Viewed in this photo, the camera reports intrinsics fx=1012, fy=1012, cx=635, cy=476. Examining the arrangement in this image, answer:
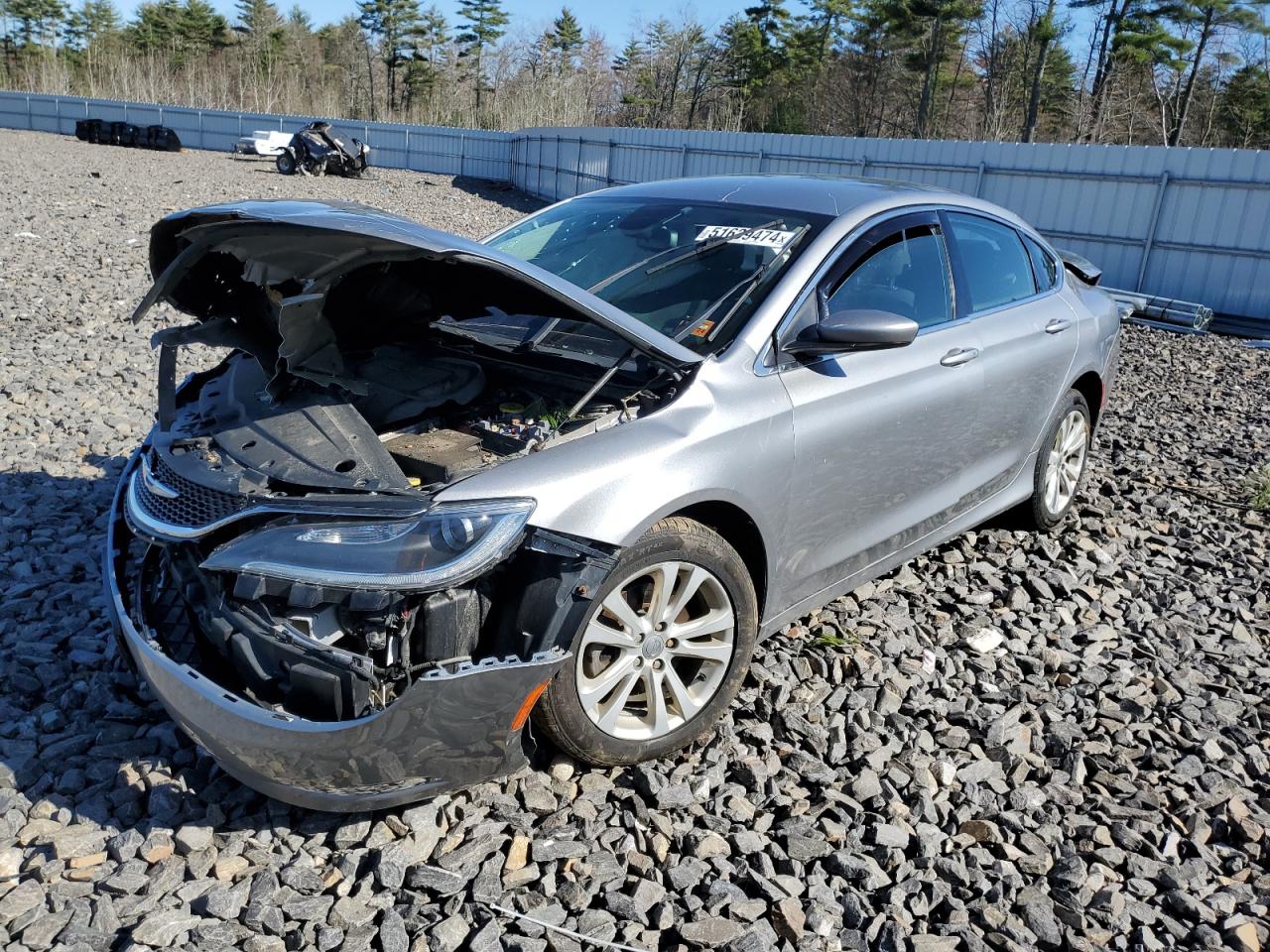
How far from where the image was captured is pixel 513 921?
8.00 feet

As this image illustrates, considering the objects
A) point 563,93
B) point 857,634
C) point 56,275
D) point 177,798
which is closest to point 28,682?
point 177,798

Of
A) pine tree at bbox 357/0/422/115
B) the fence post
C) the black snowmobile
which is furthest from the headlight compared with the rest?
pine tree at bbox 357/0/422/115

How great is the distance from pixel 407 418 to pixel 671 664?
1105 millimetres

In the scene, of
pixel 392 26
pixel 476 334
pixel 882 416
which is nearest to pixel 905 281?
pixel 882 416

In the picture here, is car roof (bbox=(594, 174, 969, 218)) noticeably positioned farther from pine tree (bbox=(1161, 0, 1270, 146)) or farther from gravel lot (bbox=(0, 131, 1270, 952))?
pine tree (bbox=(1161, 0, 1270, 146))

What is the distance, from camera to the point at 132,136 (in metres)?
36.5

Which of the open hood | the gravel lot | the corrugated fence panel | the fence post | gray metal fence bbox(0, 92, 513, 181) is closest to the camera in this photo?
the gravel lot

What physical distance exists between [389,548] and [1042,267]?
12.5 ft

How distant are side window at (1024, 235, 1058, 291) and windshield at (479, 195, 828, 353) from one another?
1.73 metres

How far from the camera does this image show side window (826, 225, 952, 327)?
358 centimetres

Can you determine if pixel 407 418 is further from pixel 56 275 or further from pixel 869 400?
pixel 56 275

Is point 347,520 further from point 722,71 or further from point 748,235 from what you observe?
point 722,71

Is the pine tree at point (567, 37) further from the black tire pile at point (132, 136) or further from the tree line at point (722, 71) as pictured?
the black tire pile at point (132, 136)

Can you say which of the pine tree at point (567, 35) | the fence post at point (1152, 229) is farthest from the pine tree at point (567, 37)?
the fence post at point (1152, 229)
